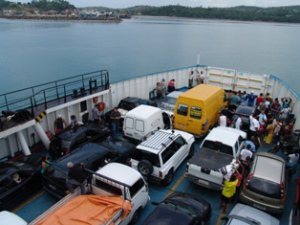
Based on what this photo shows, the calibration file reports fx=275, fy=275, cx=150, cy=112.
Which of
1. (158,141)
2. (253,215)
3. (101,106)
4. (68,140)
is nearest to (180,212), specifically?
(253,215)

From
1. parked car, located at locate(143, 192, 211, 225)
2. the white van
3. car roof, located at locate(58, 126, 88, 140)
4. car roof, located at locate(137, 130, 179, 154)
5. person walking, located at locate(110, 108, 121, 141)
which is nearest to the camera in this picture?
parked car, located at locate(143, 192, 211, 225)

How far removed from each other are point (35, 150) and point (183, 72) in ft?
41.6

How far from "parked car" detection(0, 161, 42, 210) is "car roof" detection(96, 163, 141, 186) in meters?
2.38

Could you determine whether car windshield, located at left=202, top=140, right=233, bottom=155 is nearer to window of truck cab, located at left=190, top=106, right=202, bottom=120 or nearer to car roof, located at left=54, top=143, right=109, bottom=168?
window of truck cab, located at left=190, top=106, right=202, bottom=120

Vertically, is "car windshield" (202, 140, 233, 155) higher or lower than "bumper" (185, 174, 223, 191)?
higher

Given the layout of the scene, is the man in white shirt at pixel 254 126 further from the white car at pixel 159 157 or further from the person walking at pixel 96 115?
the person walking at pixel 96 115

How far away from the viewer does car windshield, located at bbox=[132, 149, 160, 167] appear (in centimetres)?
891

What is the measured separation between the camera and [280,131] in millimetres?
12016

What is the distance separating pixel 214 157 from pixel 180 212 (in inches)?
121

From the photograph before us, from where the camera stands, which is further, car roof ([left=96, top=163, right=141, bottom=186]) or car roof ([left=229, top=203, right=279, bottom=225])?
car roof ([left=96, top=163, right=141, bottom=186])

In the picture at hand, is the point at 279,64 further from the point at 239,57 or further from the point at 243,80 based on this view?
the point at 243,80

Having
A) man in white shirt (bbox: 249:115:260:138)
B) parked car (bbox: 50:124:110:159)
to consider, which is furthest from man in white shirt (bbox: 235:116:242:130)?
parked car (bbox: 50:124:110:159)

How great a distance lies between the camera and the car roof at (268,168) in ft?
26.8

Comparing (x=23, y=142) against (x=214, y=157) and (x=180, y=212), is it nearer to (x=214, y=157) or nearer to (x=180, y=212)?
(x=180, y=212)
